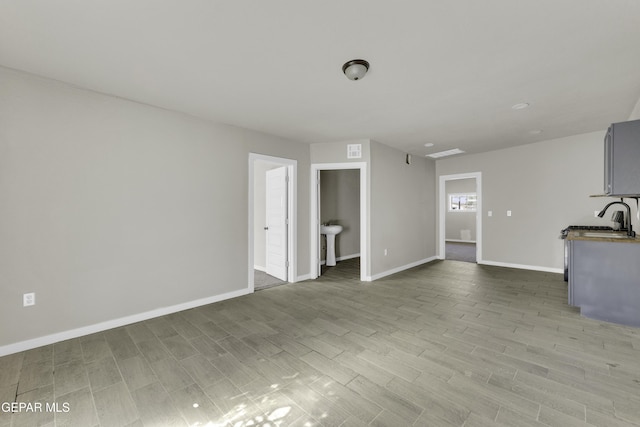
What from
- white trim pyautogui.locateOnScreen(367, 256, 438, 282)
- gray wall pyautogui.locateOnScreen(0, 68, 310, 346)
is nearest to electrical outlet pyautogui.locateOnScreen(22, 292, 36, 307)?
gray wall pyautogui.locateOnScreen(0, 68, 310, 346)

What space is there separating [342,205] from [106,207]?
4.89 meters

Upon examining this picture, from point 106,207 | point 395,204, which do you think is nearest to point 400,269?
point 395,204

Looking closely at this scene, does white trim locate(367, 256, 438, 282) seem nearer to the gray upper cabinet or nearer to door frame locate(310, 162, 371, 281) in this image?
door frame locate(310, 162, 371, 281)

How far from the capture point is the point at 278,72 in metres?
2.51

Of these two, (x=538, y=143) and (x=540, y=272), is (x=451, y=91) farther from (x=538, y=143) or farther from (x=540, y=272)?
(x=540, y=272)

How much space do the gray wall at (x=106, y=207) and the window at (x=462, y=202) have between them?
8775 mm

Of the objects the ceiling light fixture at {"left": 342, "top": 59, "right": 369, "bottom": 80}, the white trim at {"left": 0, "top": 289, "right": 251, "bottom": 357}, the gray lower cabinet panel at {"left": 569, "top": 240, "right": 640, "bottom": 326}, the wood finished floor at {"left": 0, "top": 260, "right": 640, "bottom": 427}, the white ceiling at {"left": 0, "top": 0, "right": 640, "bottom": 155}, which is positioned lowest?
the wood finished floor at {"left": 0, "top": 260, "right": 640, "bottom": 427}

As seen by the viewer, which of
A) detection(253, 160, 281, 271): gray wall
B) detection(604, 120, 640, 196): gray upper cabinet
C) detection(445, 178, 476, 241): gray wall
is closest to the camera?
detection(604, 120, 640, 196): gray upper cabinet

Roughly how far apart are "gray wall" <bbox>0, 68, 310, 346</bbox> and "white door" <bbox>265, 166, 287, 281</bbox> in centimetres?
87

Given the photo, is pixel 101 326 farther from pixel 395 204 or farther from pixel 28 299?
pixel 395 204

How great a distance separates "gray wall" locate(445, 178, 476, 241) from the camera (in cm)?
975

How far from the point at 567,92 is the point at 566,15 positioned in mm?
1600

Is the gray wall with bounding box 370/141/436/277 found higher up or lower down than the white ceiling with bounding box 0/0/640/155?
lower down

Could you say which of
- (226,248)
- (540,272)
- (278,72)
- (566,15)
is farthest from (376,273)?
(566,15)
